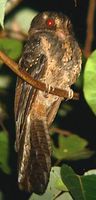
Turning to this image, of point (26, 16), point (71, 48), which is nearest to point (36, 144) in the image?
point (71, 48)

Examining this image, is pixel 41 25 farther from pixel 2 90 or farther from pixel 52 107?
pixel 2 90

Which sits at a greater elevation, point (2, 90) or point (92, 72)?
point (92, 72)

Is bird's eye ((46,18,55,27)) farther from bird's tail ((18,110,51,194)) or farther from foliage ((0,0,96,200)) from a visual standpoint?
bird's tail ((18,110,51,194))

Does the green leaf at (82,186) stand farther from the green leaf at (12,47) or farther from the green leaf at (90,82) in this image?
the green leaf at (12,47)

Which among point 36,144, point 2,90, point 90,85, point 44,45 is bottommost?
point 2,90

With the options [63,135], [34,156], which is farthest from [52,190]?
[63,135]

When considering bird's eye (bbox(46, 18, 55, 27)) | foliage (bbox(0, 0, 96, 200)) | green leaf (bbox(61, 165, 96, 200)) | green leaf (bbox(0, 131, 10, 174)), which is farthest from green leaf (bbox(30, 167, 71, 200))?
bird's eye (bbox(46, 18, 55, 27))

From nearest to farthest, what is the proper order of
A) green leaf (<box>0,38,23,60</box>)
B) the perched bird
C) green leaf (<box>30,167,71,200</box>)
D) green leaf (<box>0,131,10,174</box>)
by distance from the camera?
green leaf (<box>30,167,71,200</box>)
the perched bird
green leaf (<box>0,131,10,174</box>)
green leaf (<box>0,38,23,60</box>)
